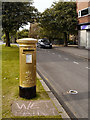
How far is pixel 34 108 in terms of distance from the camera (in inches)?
163

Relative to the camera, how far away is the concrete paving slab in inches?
153

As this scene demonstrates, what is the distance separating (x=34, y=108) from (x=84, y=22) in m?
25.5

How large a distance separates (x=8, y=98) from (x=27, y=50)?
1.56 meters

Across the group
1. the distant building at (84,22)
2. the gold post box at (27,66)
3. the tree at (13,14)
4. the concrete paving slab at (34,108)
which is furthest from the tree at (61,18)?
the concrete paving slab at (34,108)

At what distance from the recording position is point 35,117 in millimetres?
3689

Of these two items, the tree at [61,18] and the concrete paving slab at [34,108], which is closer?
the concrete paving slab at [34,108]

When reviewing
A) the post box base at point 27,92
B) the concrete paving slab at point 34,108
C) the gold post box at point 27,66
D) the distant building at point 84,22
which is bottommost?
the concrete paving slab at point 34,108

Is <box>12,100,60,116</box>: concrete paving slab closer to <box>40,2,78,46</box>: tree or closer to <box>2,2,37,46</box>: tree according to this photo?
<box>2,2,37,46</box>: tree

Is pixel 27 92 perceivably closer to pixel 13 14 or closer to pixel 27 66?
pixel 27 66

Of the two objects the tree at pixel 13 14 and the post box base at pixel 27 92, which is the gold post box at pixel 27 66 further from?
the tree at pixel 13 14

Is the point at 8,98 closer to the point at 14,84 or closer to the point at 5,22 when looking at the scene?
the point at 14,84

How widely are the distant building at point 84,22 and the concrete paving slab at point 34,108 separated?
23.7m

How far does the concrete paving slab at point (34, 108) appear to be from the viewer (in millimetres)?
3881

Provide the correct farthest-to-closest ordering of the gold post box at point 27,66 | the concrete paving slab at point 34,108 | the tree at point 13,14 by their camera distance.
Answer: the tree at point 13,14
the gold post box at point 27,66
the concrete paving slab at point 34,108
